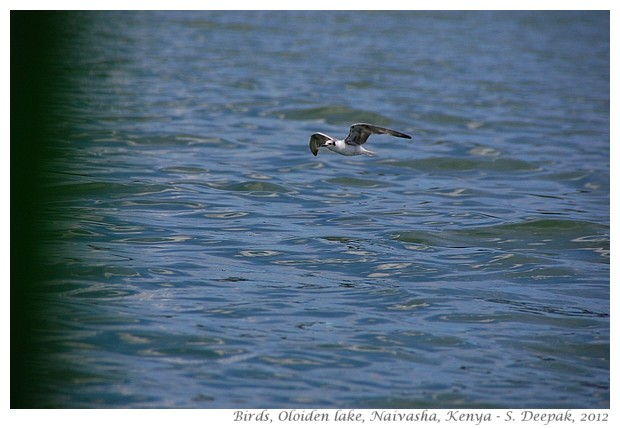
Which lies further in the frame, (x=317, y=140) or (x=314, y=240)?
(x=314, y=240)

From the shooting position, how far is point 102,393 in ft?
17.2

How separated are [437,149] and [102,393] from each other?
905 centimetres

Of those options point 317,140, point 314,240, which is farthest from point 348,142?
point 314,240

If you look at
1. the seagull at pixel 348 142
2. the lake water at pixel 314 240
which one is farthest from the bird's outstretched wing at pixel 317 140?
the lake water at pixel 314 240

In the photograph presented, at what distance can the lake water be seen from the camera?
5547 mm

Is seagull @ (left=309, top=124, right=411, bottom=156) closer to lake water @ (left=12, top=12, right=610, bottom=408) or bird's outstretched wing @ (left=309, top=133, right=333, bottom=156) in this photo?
bird's outstretched wing @ (left=309, top=133, right=333, bottom=156)

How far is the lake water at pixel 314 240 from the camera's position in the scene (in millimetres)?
5547

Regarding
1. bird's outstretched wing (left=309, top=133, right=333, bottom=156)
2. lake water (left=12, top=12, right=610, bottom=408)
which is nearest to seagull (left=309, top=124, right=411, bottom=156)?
bird's outstretched wing (left=309, top=133, right=333, bottom=156)

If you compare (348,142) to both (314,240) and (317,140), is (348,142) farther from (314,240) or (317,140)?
(314,240)

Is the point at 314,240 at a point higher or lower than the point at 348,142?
lower

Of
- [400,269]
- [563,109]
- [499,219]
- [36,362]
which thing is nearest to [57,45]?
[36,362]

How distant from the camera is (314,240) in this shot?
8766 mm

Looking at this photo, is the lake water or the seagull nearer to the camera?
the lake water

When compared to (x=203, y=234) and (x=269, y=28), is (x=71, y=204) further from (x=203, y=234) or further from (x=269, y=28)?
(x=269, y=28)
